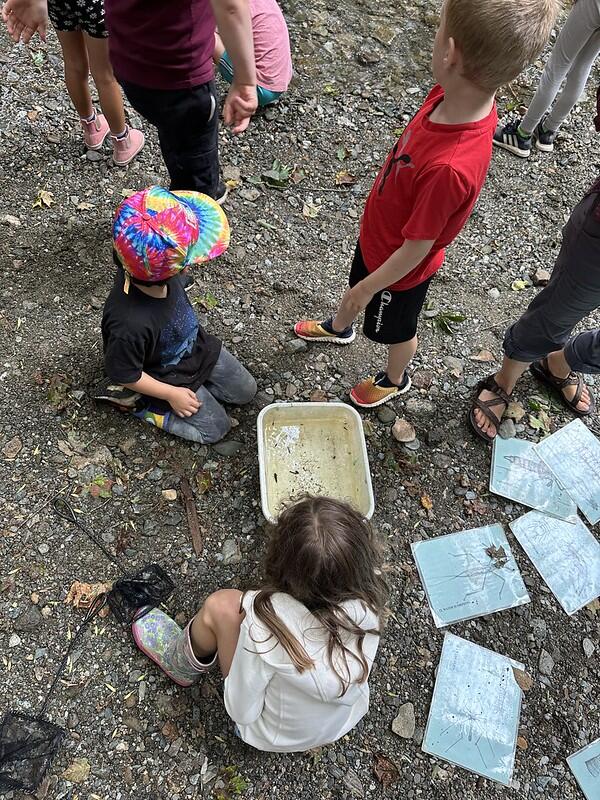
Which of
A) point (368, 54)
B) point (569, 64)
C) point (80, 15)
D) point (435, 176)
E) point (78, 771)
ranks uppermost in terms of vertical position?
point (569, 64)

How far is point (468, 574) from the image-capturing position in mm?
2387

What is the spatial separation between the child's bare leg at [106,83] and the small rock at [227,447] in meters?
1.89

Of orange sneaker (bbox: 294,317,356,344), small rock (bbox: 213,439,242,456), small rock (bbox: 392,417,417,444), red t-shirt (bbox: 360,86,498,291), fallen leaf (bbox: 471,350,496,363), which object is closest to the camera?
red t-shirt (bbox: 360,86,498,291)

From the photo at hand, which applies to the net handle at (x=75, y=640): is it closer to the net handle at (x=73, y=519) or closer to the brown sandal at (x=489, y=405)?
the net handle at (x=73, y=519)

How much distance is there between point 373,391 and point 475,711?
1.35 meters

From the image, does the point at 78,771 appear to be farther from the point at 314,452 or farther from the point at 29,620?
the point at 314,452

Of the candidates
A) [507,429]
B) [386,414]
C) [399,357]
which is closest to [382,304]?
[399,357]

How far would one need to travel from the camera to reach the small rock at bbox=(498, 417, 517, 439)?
108 inches

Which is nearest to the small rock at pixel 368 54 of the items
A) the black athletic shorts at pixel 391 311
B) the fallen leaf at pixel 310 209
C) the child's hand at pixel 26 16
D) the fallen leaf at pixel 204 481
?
the fallen leaf at pixel 310 209

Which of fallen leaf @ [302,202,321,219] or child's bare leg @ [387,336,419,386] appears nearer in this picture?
child's bare leg @ [387,336,419,386]

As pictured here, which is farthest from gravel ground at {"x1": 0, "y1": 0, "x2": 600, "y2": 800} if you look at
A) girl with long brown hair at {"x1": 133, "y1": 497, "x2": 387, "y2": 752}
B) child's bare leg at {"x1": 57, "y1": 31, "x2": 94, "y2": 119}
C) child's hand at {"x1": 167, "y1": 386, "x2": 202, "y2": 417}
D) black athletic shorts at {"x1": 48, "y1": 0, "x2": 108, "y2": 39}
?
black athletic shorts at {"x1": 48, "y1": 0, "x2": 108, "y2": 39}

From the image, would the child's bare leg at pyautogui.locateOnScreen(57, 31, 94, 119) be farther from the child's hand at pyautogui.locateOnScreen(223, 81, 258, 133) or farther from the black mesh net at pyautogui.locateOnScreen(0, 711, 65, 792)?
the black mesh net at pyautogui.locateOnScreen(0, 711, 65, 792)

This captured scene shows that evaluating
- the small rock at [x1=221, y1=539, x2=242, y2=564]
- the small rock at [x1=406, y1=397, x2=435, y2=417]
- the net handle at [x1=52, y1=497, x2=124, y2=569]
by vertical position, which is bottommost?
the net handle at [x1=52, y1=497, x2=124, y2=569]

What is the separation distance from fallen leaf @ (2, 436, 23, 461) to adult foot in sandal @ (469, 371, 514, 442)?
2.03 metres
